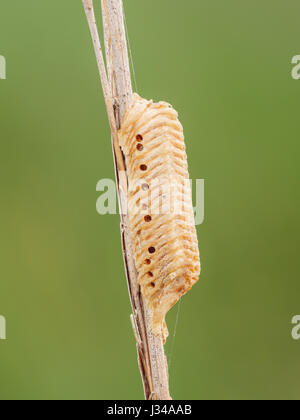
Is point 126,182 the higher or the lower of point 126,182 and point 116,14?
the lower

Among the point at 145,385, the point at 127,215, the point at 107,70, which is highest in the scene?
the point at 107,70

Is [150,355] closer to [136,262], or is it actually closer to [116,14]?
[136,262]

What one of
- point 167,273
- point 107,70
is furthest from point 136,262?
point 107,70
